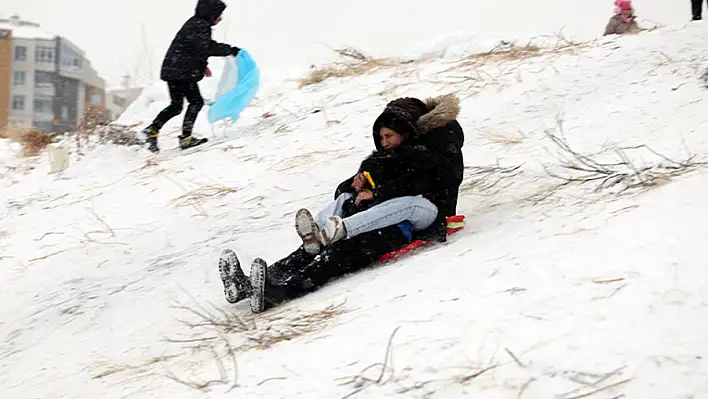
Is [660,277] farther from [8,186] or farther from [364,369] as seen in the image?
[8,186]

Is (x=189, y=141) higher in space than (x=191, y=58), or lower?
lower

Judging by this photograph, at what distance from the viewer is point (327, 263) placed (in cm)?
272

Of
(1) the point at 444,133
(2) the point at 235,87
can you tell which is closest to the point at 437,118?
(1) the point at 444,133

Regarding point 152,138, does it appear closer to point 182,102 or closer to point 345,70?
point 182,102

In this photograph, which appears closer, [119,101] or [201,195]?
[201,195]

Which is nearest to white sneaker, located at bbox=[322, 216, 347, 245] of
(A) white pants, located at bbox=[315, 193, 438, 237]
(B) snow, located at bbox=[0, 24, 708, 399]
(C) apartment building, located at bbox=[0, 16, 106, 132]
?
(A) white pants, located at bbox=[315, 193, 438, 237]

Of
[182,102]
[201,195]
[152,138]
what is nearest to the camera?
[201,195]

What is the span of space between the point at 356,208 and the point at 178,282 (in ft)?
3.22

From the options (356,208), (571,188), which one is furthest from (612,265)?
(356,208)

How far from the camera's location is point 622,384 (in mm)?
1342

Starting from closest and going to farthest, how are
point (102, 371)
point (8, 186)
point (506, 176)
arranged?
point (102, 371) → point (506, 176) → point (8, 186)

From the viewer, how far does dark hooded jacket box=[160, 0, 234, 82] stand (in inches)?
219

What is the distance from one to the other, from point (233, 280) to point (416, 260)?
782 mm

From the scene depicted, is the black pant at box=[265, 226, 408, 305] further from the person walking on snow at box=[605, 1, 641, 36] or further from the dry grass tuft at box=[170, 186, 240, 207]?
the person walking on snow at box=[605, 1, 641, 36]
